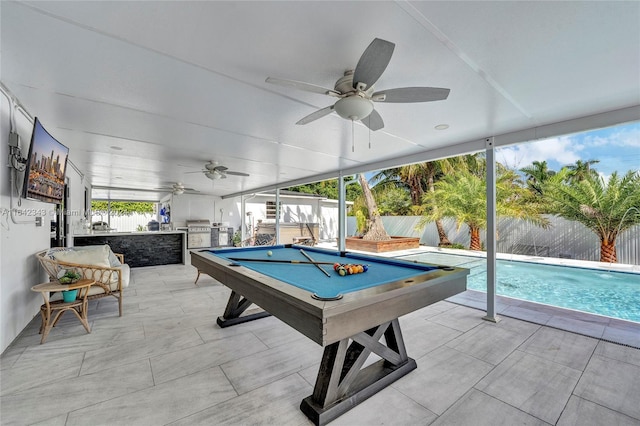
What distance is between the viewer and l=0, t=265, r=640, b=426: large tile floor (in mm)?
1771

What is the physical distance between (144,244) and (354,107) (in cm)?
704

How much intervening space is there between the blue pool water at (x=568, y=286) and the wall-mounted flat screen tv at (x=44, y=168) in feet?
22.7

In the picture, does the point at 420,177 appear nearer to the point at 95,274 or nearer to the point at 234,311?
the point at 234,311

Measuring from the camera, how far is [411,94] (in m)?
1.91

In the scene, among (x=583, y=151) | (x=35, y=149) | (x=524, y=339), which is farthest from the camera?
(x=583, y=151)

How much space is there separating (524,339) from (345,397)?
2.32m

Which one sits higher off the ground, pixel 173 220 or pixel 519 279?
pixel 173 220

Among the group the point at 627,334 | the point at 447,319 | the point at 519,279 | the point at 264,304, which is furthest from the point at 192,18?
the point at 519,279

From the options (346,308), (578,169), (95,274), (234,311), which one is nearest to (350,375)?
(346,308)

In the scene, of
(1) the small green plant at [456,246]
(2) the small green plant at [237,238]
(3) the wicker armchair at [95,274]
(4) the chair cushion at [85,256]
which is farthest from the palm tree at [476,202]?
(4) the chair cushion at [85,256]

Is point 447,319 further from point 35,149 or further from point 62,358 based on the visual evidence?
Result: point 35,149

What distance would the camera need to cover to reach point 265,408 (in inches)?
72.2

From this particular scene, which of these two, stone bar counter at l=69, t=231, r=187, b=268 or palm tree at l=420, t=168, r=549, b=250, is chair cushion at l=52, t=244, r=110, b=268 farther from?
palm tree at l=420, t=168, r=549, b=250

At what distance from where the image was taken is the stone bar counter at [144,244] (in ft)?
20.6
